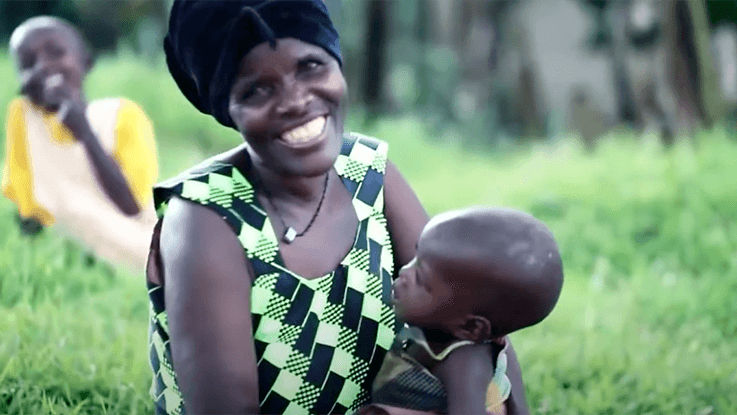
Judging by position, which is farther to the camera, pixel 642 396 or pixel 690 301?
pixel 690 301

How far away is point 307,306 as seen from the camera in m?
2.43

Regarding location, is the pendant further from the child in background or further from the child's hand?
the child's hand

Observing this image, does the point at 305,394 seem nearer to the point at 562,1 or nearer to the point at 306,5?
the point at 306,5

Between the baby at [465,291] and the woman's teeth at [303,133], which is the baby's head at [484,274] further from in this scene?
the woman's teeth at [303,133]

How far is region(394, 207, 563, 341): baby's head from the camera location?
7.42 feet

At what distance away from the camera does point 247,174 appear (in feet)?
8.13

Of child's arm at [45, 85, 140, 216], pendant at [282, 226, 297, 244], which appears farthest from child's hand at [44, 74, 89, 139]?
pendant at [282, 226, 297, 244]

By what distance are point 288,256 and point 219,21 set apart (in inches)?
21.0

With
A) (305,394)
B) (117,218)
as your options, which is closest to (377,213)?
(305,394)

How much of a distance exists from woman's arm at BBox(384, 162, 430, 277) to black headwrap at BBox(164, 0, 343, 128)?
1.39ft

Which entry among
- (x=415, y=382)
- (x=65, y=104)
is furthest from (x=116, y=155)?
(x=415, y=382)

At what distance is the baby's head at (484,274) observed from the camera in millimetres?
2262

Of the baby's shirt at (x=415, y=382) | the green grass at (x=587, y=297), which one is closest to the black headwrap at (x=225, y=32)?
the baby's shirt at (x=415, y=382)

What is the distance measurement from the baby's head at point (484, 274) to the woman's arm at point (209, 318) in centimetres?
37
